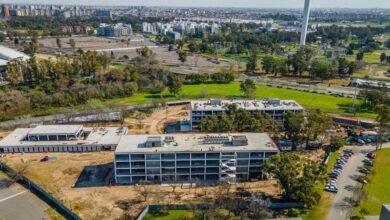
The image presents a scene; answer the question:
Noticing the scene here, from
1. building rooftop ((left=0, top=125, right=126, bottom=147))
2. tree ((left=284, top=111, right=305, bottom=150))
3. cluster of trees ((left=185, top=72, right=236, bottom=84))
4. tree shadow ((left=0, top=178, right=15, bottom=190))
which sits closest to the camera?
tree shadow ((left=0, top=178, right=15, bottom=190))

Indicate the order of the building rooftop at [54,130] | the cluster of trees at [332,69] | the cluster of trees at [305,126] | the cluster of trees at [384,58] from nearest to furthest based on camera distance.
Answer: the cluster of trees at [305,126] < the building rooftop at [54,130] < the cluster of trees at [332,69] < the cluster of trees at [384,58]

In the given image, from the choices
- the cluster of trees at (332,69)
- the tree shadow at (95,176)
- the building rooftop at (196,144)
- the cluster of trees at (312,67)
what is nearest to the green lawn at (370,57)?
the cluster of trees at (312,67)

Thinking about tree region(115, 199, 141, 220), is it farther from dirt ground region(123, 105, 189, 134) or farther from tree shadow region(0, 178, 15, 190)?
dirt ground region(123, 105, 189, 134)

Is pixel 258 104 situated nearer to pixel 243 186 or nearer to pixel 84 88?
pixel 243 186

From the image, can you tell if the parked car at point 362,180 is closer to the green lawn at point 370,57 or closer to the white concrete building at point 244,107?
the white concrete building at point 244,107

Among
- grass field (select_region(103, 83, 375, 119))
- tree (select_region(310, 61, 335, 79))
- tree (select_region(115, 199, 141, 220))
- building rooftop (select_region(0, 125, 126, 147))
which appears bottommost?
tree (select_region(115, 199, 141, 220))

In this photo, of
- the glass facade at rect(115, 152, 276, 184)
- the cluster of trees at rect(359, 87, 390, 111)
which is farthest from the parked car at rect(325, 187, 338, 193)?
the cluster of trees at rect(359, 87, 390, 111)
